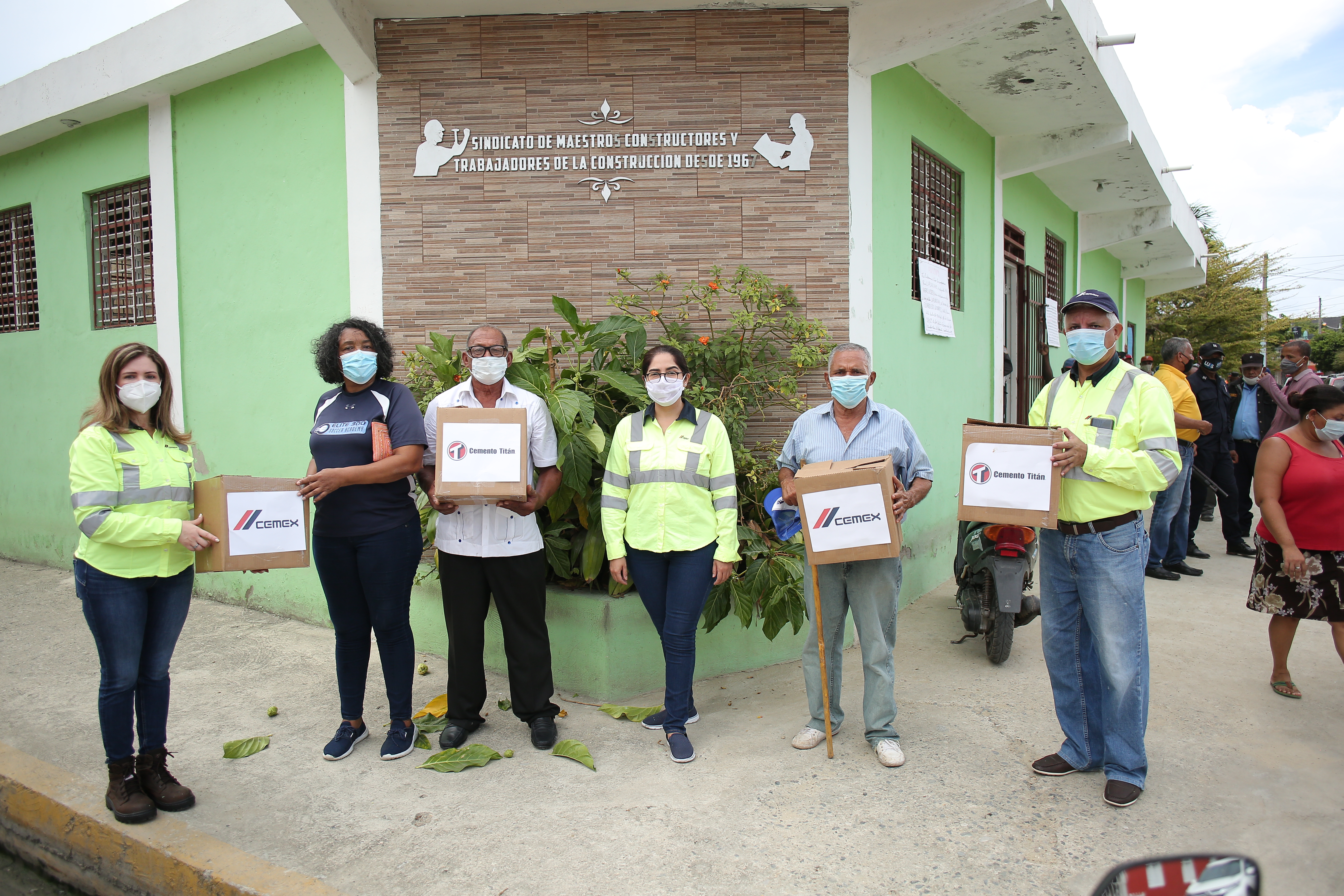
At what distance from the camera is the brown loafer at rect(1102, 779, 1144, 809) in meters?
3.04

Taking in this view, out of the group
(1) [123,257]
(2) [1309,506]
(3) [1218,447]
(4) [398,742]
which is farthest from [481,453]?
(3) [1218,447]

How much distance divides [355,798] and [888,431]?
8.96 feet

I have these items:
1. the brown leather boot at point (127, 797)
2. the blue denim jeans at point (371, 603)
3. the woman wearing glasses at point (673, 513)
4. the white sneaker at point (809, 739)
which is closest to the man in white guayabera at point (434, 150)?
the woman wearing glasses at point (673, 513)

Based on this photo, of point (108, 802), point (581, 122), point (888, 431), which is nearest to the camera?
point (108, 802)

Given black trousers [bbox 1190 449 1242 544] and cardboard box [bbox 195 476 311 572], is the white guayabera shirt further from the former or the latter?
black trousers [bbox 1190 449 1242 544]

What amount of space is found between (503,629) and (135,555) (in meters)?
1.56

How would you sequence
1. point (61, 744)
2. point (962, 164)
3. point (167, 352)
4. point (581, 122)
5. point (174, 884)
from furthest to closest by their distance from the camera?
1. point (962, 164)
2. point (167, 352)
3. point (581, 122)
4. point (61, 744)
5. point (174, 884)

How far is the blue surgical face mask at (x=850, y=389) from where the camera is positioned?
11.2 feet

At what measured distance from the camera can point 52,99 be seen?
22.6 ft

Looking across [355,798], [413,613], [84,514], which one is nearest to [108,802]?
[355,798]

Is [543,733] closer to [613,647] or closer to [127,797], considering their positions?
[613,647]

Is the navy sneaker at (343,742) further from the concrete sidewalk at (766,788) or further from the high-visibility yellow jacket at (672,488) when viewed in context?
the high-visibility yellow jacket at (672,488)

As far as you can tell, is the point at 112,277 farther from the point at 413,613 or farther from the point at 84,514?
the point at 84,514

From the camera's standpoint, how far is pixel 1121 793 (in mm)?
3051
